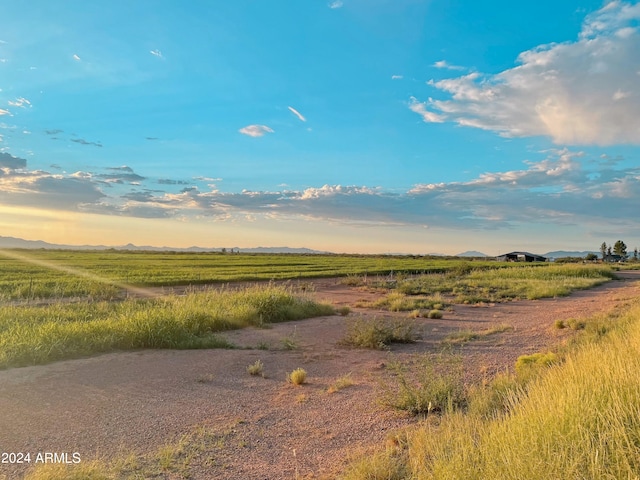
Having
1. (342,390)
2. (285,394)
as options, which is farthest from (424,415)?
(285,394)

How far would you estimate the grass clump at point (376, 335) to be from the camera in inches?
465

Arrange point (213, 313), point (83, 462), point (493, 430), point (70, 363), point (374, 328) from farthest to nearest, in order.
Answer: point (213, 313) → point (374, 328) → point (70, 363) → point (83, 462) → point (493, 430)

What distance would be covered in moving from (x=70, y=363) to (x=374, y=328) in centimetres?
721

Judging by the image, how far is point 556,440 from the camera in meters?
3.52

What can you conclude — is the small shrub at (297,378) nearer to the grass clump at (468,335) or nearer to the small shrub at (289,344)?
the small shrub at (289,344)

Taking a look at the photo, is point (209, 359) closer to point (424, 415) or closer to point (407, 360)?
point (407, 360)

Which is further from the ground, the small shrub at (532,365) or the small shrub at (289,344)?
the small shrub at (532,365)

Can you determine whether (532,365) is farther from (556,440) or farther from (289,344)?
(289,344)

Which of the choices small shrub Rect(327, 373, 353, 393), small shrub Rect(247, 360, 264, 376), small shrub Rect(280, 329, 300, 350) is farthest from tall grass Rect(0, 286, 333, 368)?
small shrub Rect(327, 373, 353, 393)

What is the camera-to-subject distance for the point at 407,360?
10.2m

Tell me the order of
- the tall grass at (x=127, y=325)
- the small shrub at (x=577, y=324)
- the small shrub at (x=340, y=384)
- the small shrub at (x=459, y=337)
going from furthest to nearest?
1. the small shrub at (x=577, y=324)
2. the small shrub at (x=459, y=337)
3. the tall grass at (x=127, y=325)
4. the small shrub at (x=340, y=384)

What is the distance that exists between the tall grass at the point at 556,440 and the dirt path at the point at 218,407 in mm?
1239

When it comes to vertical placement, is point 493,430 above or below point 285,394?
above

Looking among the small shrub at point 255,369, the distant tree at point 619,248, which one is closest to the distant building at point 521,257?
the distant tree at point 619,248
